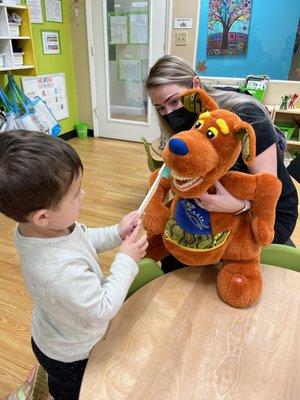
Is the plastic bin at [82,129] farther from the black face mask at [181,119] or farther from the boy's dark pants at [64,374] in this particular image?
the boy's dark pants at [64,374]

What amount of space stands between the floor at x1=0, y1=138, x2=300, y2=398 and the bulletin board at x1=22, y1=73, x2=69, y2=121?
1.44 feet

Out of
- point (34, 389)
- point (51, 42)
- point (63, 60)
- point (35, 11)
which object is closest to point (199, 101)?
point (34, 389)

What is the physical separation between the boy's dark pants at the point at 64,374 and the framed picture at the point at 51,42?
3311 mm

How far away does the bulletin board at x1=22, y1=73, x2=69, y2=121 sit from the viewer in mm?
3195

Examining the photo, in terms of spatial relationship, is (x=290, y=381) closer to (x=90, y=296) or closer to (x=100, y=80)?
(x=90, y=296)

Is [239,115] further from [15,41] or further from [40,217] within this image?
[15,41]

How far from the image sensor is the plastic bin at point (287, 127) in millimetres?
3164

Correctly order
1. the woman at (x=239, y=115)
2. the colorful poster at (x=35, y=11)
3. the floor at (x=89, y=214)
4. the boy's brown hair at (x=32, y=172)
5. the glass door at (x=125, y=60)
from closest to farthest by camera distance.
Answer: the boy's brown hair at (x=32, y=172), the woman at (x=239, y=115), the floor at (x=89, y=214), the colorful poster at (x=35, y=11), the glass door at (x=125, y=60)

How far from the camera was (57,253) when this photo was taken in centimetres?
61

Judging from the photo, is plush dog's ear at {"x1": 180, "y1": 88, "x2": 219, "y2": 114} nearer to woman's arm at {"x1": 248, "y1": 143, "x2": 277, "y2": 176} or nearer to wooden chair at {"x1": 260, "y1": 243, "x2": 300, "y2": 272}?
woman's arm at {"x1": 248, "y1": 143, "x2": 277, "y2": 176}

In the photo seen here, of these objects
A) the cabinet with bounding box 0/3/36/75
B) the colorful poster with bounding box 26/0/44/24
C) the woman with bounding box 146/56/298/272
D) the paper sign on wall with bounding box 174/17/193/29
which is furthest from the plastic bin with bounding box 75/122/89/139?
the woman with bounding box 146/56/298/272

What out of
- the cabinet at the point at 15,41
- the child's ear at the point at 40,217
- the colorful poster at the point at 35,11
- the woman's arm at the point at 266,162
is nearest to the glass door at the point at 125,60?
the colorful poster at the point at 35,11

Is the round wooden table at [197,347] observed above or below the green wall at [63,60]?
below

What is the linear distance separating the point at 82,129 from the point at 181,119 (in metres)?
3.14
